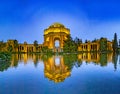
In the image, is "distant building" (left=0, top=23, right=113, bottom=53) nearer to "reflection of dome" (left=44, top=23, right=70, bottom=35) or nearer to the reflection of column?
"reflection of dome" (left=44, top=23, right=70, bottom=35)

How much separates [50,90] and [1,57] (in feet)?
63.2

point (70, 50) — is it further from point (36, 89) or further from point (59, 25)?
point (36, 89)

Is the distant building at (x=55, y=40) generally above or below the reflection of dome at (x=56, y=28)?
below

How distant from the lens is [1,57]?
26.3m

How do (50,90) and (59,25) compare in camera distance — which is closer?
(50,90)

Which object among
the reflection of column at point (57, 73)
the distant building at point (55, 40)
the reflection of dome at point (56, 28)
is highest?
the reflection of dome at point (56, 28)

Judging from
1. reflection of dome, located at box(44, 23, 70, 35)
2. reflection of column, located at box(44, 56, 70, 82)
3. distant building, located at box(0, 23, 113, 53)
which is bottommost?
reflection of column, located at box(44, 56, 70, 82)

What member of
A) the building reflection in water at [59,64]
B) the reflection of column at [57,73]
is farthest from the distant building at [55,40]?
the reflection of column at [57,73]

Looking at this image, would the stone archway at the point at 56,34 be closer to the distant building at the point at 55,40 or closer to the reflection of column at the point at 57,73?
the distant building at the point at 55,40

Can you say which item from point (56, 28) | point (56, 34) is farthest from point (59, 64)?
point (56, 28)

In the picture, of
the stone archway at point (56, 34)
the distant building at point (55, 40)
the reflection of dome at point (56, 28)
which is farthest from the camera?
the reflection of dome at point (56, 28)

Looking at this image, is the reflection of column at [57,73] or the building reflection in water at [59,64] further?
the building reflection in water at [59,64]

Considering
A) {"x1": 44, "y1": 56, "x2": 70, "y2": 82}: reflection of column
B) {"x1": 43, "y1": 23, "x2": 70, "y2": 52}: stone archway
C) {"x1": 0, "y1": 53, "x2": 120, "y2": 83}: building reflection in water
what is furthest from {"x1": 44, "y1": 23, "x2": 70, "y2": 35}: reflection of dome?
{"x1": 44, "y1": 56, "x2": 70, "y2": 82}: reflection of column

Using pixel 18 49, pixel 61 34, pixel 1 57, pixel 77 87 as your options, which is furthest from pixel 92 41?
pixel 77 87
